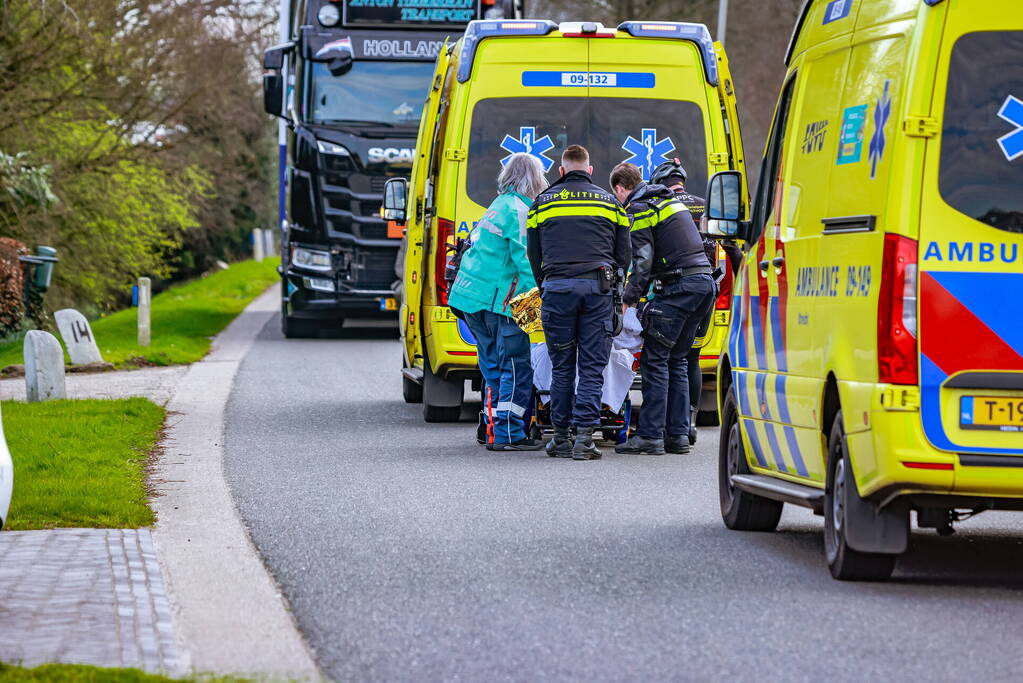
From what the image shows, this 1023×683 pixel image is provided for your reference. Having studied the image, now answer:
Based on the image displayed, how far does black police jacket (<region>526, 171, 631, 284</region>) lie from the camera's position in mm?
11312

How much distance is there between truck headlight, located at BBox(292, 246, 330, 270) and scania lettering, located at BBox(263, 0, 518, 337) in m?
0.02

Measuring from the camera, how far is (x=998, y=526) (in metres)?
8.66

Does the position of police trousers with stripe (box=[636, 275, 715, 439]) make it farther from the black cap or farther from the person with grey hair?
the person with grey hair

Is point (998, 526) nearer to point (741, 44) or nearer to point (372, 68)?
point (372, 68)

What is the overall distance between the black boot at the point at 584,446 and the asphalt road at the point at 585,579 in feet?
0.52

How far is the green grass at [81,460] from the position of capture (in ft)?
27.9

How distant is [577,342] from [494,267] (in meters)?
0.82

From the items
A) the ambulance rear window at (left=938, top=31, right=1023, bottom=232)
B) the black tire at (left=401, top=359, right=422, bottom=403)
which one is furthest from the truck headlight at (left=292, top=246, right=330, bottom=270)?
the ambulance rear window at (left=938, top=31, right=1023, bottom=232)

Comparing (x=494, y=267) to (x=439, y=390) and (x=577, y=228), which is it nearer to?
(x=577, y=228)

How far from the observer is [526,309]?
12.0 meters

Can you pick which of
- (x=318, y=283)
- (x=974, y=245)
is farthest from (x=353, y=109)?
(x=974, y=245)

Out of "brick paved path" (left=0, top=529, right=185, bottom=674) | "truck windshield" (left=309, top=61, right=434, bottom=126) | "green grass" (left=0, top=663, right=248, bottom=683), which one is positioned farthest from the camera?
"truck windshield" (left=309, top=61, right=434, bottom=126)

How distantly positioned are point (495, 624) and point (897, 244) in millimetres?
1876

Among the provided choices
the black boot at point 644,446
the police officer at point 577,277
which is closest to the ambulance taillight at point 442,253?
the police officer at point 577,277
